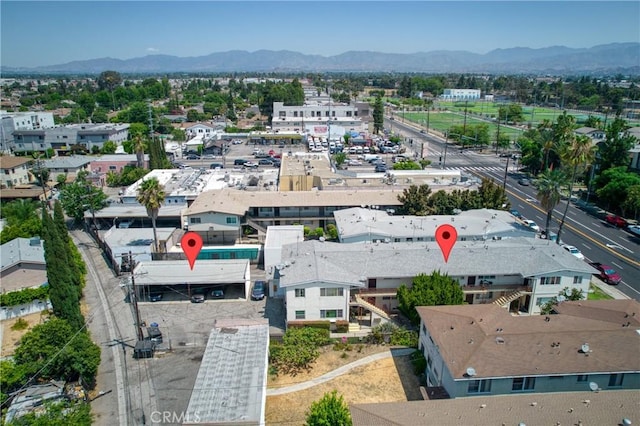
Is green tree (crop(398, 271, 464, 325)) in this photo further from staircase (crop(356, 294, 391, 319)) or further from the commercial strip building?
the commercial strip building

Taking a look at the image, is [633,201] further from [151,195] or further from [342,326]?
[151,195]

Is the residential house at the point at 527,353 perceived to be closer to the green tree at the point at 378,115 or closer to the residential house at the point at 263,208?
the residential house at the point at 263,208

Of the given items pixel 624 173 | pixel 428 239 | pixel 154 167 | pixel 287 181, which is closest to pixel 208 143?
pixel 154 167

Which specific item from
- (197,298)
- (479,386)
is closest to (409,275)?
(479,386)

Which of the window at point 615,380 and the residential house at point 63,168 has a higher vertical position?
the residential house at point 63,168

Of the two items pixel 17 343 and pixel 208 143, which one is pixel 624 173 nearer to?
pixel 17 343

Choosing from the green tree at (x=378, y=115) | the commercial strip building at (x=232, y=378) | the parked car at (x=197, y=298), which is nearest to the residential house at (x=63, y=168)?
the parked car at (x=197, y=298)
